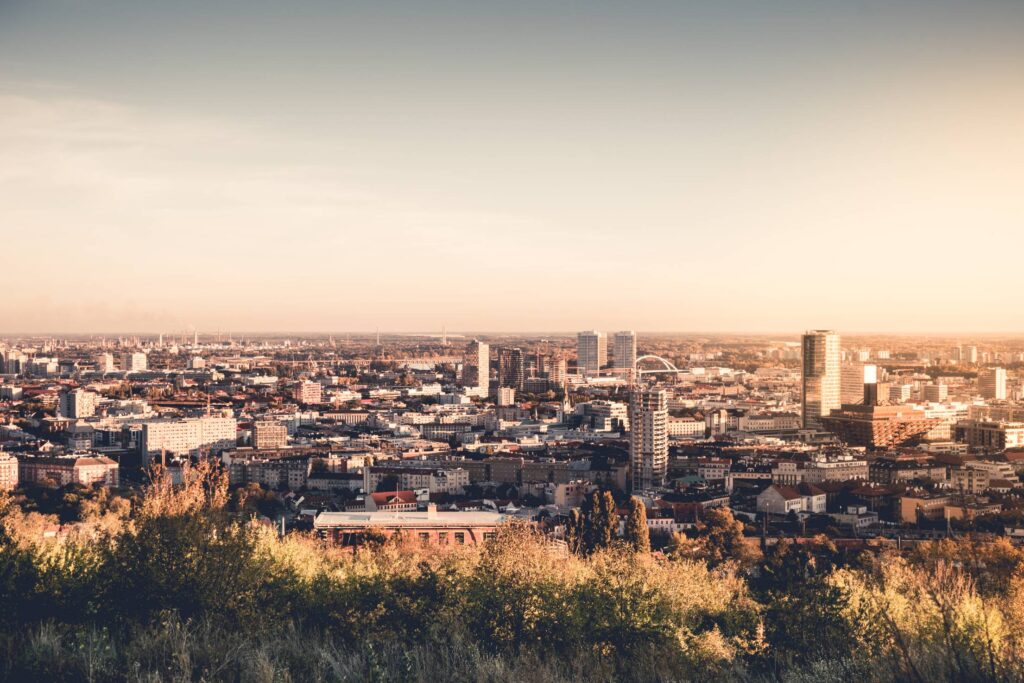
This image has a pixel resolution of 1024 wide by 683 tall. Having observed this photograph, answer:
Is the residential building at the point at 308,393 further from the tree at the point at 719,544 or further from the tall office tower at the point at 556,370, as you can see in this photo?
the tree at the point at 719,544

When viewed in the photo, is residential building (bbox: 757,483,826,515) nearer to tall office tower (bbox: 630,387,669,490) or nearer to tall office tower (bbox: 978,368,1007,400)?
tall office tower (bbox: 630,387,669,490)

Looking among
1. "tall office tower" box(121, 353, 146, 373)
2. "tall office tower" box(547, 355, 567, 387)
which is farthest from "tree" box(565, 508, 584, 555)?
"tall office tower" box(121, 353, 146, 373)

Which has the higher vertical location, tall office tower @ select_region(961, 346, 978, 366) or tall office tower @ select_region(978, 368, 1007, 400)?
tall office tower @ select_region(961, 346, 978, 366)

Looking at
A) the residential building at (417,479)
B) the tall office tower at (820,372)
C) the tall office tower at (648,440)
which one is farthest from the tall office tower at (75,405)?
the tall office tower at (820,372)

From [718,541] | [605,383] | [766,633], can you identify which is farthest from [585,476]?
[605,383]

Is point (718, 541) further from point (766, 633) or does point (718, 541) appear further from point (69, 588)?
point (69, 588)
